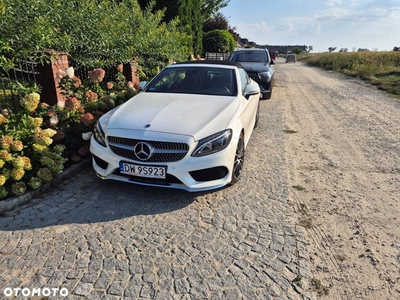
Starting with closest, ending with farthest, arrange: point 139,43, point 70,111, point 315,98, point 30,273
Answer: point 30,273 < point 70,111 < point 139,43 < point 315,98

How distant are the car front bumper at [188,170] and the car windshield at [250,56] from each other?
7870 millimetres

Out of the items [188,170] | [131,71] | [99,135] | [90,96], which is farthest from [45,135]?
[131,71]

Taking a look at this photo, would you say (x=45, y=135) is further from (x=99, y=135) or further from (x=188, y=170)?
(x=188, y=170)

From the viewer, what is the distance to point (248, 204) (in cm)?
331

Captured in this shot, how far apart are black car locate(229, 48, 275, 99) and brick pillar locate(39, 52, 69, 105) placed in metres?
5.93

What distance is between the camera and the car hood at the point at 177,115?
10.3 ft

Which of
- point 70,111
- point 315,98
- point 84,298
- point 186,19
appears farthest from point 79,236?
point 186,19

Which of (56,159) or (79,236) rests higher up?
(56,159)

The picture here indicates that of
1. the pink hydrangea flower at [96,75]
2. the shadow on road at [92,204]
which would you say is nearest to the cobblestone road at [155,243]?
the shadow on road at [92,204]

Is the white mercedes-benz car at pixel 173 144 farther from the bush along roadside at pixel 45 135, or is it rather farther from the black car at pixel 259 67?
the black car at pixel 259 67

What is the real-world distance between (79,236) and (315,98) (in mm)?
10219

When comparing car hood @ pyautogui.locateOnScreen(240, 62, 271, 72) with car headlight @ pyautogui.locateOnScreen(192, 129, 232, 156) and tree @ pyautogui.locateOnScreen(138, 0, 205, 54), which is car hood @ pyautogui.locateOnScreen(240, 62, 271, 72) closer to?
tree @ pyautogui.locateOnScreen(138, 0, 205, 54)

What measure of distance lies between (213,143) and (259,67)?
690cm

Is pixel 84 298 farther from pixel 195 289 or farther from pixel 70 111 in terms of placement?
pixel 70 111
